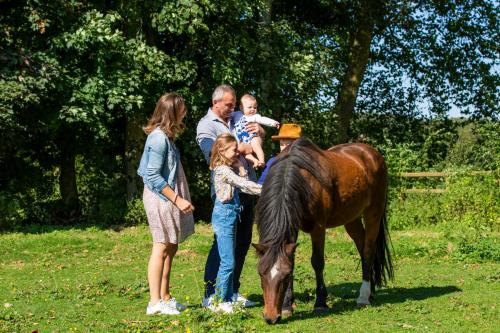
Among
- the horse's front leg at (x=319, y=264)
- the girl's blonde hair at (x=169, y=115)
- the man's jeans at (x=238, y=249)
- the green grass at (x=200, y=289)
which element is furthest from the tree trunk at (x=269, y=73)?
the girl's blonde hair at (x=169, y=115)

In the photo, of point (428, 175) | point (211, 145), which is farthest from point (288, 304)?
point (428, 175)

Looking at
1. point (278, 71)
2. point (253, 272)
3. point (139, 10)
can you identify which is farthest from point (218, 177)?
point (278, 71)

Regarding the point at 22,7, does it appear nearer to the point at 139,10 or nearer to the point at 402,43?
the point at 139,10

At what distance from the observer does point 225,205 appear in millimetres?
6816

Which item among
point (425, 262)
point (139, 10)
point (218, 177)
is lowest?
point (425, 262)

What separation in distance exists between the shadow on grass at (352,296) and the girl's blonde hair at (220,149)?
59.9 inches

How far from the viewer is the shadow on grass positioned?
23.4 feet

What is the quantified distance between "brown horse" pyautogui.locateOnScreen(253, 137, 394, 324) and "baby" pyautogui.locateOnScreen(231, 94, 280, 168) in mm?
218

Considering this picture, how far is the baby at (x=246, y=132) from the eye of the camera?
7168mm

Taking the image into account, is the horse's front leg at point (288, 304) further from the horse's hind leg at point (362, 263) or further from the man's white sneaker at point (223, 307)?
the horse's hind leg at point (362, 263)

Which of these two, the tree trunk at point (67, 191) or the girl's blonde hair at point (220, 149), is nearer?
the girl's blonde hair at point (220, 149)

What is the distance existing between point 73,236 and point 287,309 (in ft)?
26.6

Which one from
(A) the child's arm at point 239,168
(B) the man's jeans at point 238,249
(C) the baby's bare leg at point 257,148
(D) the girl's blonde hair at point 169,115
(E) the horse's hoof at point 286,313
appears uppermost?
(D) the girl's blonde hair at point 169,115

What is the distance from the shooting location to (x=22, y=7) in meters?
15.1
